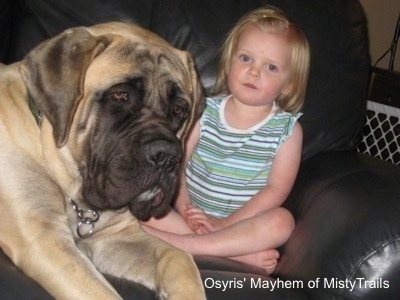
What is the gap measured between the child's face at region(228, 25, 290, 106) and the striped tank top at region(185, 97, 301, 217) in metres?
0.11

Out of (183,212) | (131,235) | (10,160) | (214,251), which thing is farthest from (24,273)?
(183,212)

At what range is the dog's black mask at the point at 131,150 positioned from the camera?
48.3 inches

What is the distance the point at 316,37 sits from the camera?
191 cm

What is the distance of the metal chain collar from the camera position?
4.53 ft

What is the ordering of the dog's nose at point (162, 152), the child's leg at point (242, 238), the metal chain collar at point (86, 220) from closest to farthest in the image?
the dog's nose at point (162, 152), the metal chain collar at point (86, 220), the child's leg at point (242, 238)

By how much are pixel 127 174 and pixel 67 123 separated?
0.55ft

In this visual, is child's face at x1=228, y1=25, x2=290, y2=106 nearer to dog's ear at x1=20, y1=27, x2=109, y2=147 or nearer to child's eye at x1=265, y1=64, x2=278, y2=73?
child's eye at x1=265, y1=64, x2=278, y2=73

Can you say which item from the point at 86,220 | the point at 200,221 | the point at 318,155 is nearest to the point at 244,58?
the point at 318,155

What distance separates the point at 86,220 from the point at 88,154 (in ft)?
0.68

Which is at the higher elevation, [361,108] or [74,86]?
[74,86]

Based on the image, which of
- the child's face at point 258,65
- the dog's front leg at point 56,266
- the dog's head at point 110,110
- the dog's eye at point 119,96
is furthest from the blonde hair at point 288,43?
the dog's front leg at point 56,266

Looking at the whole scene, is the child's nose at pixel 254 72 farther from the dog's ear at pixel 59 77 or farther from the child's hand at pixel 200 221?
the dog's ear at pixel 59 77

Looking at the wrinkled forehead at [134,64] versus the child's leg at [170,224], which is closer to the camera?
the wrinkled forehead at [134,64]

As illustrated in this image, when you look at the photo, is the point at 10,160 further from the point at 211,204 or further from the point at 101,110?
the point at 211,204
